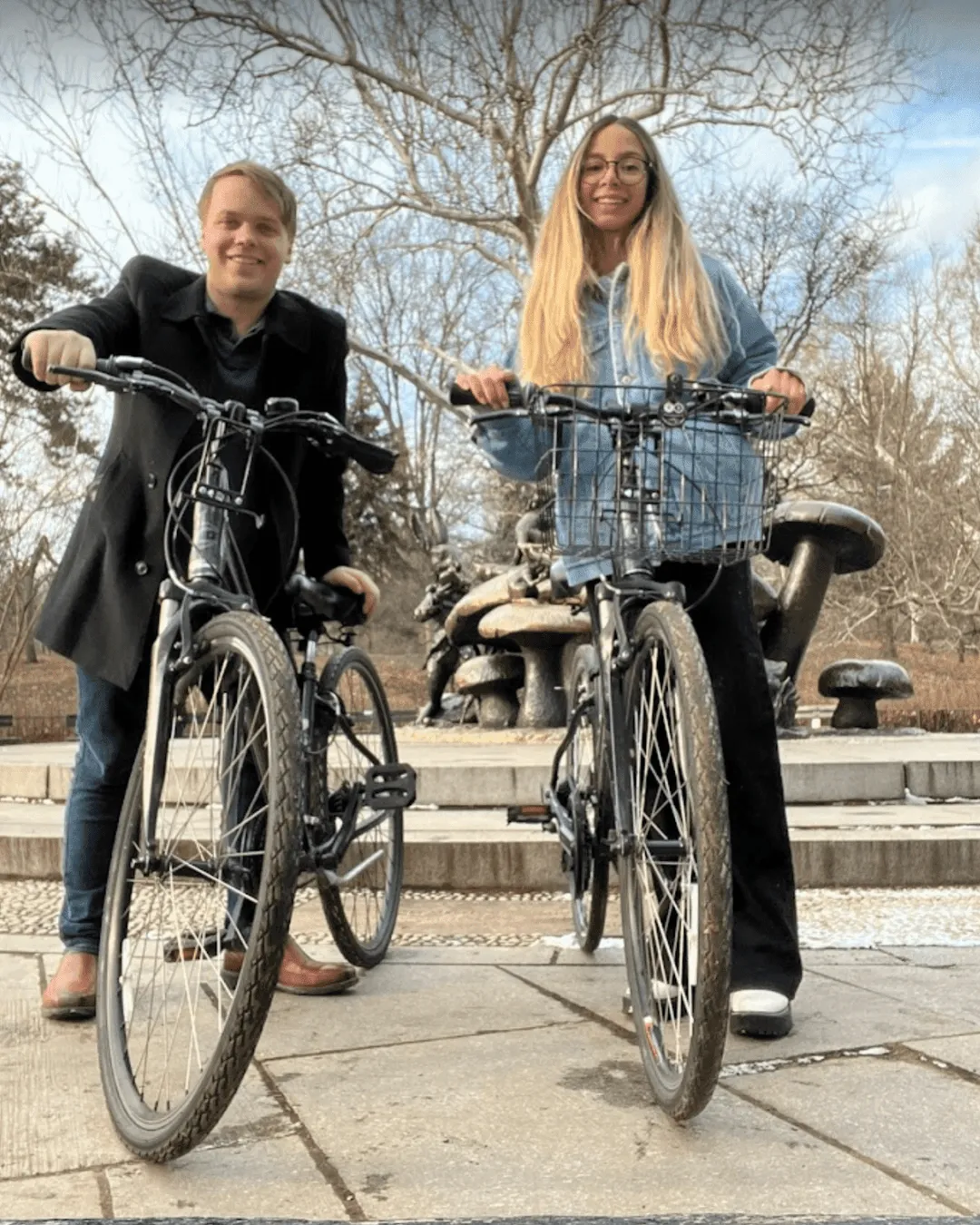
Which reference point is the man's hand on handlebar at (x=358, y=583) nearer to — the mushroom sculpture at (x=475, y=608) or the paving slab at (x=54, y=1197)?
the paving slab at (x=54, y=1197)

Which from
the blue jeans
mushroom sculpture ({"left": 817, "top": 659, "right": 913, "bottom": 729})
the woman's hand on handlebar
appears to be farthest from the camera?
mushroom sculpture ({"left": 817, "top": 659, "right": 913, "bottom": 729})

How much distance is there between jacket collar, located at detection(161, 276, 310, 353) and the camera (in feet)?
10.9

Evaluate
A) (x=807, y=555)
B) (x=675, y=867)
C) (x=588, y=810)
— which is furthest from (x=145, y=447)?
(x=807, y=555)

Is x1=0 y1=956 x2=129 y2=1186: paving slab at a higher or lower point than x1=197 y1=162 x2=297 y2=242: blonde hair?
lower

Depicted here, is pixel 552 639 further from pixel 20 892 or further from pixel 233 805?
pixel 233 805

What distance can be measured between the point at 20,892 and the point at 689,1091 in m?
4.00

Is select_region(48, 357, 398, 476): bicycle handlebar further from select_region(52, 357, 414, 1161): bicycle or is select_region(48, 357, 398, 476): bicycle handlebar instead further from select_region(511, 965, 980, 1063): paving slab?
select_region(511, 965, 980, 1063): paving slab

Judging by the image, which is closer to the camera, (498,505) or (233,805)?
(233,805)

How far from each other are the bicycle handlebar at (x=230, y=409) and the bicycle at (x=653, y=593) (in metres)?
0.33

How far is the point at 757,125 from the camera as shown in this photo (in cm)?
1986

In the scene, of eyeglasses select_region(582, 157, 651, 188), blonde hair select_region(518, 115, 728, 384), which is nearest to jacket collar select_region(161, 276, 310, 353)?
blonde hair select_region(518, 115, 728, 384)

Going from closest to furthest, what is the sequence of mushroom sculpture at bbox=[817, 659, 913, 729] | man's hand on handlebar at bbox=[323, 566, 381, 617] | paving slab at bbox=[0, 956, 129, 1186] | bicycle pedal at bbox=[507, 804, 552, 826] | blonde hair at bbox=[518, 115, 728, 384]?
1. paving slab at bbox=[0, 956, 129, 1186]
2. blonde hair at bbox=[518, 115, 728, 384]
3. man's hand on handlebar at bbox=[323, 566, 381, 617]
4. bicycle pedal at bbox=[507, 804, 552, 826]
5. mushroom sculpture at bbox=[817, 659, 913, 729]

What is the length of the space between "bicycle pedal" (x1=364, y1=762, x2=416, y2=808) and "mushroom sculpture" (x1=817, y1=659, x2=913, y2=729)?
936 cm

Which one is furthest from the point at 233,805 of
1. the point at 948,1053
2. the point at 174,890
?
the point at 948,1053
